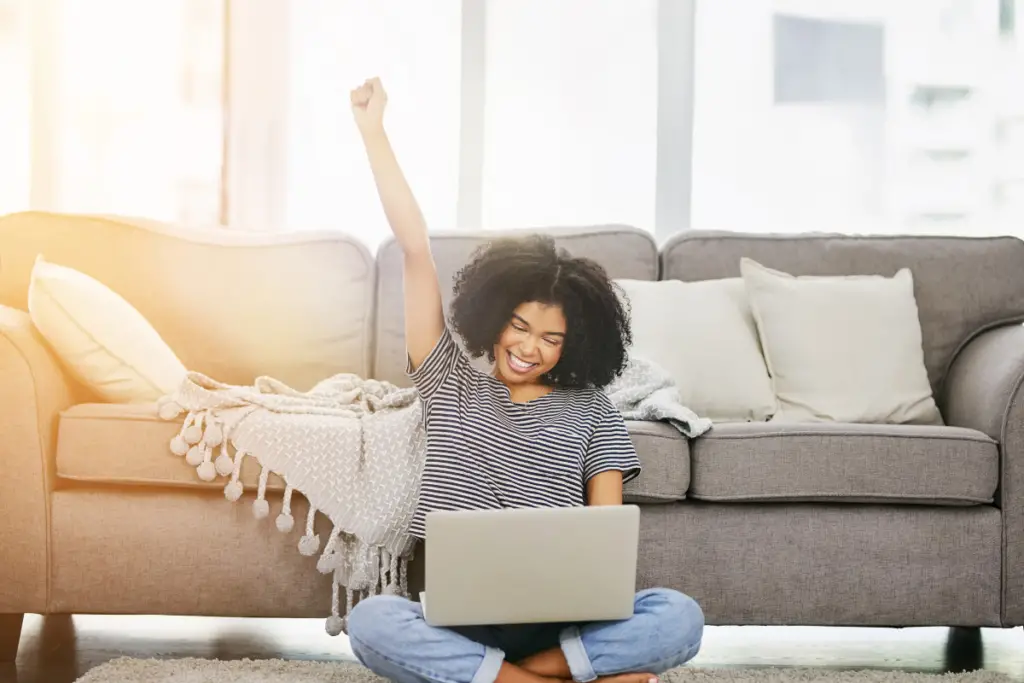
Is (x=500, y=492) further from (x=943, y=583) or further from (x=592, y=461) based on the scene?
(x=943, y=583)

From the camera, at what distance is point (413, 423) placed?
1897mm

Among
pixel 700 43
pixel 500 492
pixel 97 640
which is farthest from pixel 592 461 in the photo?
pixel 700 43

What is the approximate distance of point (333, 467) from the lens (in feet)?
6.14

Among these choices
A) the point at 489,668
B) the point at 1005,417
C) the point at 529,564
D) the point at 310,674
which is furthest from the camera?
the point at 1005,417

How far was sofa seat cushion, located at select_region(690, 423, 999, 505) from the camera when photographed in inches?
76.7

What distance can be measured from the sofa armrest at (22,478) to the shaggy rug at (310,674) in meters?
0.21

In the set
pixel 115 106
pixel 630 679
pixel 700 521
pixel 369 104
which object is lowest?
pixel 630 679

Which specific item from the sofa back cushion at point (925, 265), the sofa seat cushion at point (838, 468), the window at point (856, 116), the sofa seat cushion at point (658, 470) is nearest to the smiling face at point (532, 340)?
the sofa seat cushion at point (658, 470)

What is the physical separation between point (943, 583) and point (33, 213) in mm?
2058

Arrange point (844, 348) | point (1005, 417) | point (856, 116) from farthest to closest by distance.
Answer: point (856, 116), point (844, 348), point (1005, 417)

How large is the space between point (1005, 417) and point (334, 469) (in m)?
1.21

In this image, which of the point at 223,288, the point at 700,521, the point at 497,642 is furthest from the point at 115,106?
the point at 497,642

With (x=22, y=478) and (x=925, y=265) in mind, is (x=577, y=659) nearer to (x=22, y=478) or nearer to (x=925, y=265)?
(x=22, y=478)

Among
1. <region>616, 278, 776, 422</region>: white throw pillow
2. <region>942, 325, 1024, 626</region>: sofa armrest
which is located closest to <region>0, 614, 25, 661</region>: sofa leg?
<region>616, 278, 776, 422</region>: white throw pillow
